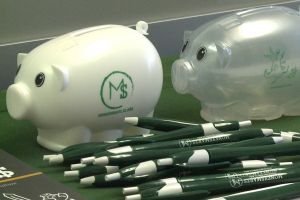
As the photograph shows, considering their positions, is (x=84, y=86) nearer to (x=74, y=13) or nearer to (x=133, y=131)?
(x=133, y=131)

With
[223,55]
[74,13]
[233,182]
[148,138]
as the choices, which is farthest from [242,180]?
[74,13]

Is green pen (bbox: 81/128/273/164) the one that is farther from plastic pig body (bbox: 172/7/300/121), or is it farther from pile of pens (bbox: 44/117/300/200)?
plastic pig body (bbox: 172/7/300/121)

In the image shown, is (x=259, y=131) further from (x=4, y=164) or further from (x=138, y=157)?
(x=4, y=164)

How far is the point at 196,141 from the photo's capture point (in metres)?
0.69

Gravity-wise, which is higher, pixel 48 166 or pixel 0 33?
pixel 0 33

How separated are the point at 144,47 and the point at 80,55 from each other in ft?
0.27

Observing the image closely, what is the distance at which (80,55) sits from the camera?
2.39ft

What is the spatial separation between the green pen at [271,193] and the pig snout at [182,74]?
232mm

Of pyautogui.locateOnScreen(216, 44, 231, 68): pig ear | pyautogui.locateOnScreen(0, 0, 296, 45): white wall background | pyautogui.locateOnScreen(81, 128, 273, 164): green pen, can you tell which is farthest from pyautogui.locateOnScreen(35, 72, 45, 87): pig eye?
pyautogui.locateOnScreen(0, 0, 296, 45): white wall background

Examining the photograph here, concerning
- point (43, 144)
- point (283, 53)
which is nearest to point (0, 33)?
point (43, 144)

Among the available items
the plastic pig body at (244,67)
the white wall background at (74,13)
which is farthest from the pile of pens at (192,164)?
the white wall background at (74,13)

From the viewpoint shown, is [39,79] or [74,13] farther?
[74,13]

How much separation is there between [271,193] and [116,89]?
21cm

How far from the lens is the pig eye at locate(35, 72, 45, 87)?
2.36ft
